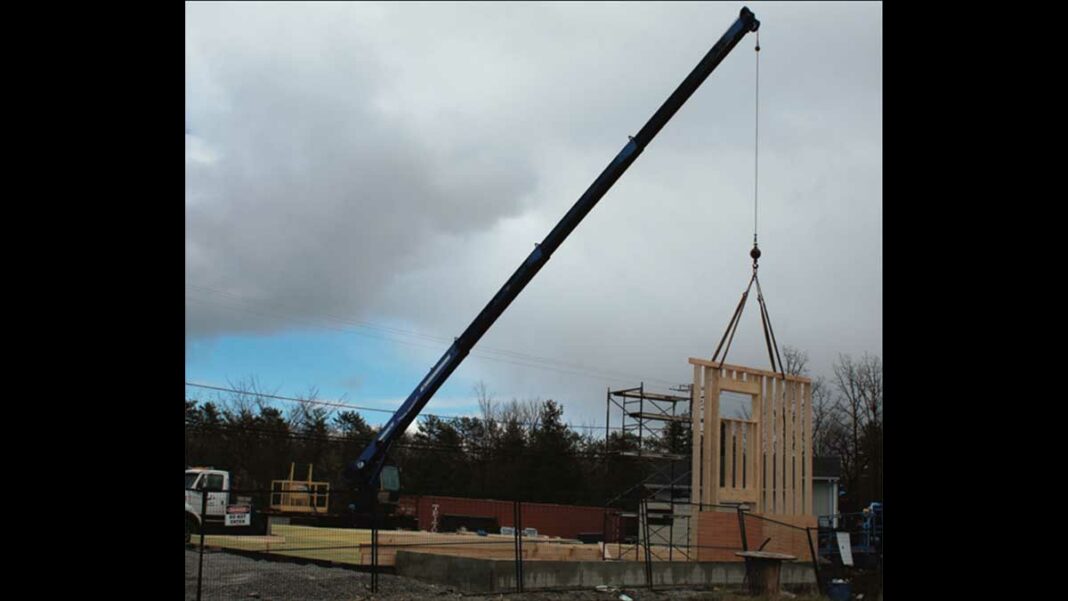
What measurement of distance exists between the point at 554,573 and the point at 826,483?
25.8m

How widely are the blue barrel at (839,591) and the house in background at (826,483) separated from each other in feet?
68.5

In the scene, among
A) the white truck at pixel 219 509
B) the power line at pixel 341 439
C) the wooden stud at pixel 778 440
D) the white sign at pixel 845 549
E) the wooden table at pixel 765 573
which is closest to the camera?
the wooden table at pixel 765 573

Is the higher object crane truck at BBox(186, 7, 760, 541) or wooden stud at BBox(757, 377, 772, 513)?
crane truck at BBox(186, 7, 760, 541)

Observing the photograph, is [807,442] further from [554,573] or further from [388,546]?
[388,546]

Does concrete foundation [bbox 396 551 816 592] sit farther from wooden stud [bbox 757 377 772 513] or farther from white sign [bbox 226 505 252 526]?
white sign [bbox 226 505 252 526]

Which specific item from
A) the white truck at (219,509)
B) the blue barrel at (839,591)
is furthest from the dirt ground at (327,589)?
the white truck at (219,509)

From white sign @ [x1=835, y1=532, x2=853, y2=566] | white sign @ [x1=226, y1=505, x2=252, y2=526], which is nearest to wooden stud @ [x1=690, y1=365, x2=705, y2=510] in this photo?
white sign @ [x1=835, y1=532, x2=853, y2=566]

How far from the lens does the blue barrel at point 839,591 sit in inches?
681

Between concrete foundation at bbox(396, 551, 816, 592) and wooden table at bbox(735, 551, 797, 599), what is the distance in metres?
1.56

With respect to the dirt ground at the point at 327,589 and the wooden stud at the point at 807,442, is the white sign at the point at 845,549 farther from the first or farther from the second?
the dirt ground at the point at 327,589

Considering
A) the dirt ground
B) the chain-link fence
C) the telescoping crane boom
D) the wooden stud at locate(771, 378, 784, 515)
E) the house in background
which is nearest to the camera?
the dirt ground

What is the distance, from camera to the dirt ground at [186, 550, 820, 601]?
13328 millimetres

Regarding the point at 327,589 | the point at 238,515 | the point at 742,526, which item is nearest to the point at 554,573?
the point at 327,589
